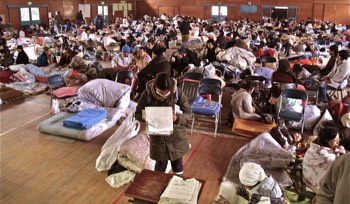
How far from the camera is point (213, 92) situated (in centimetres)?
677

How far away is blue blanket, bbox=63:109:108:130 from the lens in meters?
6.34

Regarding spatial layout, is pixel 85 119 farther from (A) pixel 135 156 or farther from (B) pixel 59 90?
(A) pixel 135 156

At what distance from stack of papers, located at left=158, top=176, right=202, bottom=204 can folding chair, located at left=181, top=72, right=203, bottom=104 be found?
491 centimetres

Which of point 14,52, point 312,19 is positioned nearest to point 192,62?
point 14,52

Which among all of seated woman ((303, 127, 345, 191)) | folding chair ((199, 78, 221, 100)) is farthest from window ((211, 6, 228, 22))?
seated woman ((303, 127, 345, 191))

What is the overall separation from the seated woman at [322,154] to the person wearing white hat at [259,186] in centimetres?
113

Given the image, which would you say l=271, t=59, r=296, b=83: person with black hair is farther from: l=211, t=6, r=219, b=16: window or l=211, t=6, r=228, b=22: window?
l=211, t=6, r=219, b=16: window

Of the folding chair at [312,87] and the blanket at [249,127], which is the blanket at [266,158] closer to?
the blanket at [249,127]

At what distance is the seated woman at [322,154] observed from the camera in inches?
170

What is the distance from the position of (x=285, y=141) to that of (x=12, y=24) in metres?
19.5

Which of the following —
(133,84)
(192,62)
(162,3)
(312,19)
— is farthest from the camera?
(162,3)

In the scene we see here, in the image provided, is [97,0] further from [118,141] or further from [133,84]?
[118,141]

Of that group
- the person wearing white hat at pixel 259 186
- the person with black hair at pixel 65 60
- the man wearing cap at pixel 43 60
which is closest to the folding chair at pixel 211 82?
the person wearing white hat at pixel 259 186

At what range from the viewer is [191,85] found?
8.38 metres
